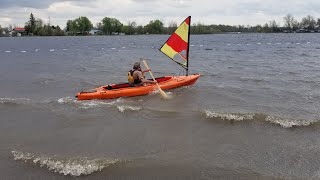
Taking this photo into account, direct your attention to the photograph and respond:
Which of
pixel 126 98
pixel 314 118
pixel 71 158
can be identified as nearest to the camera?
pixel 71 158

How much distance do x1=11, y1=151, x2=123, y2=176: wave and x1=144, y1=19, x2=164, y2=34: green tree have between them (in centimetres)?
14403

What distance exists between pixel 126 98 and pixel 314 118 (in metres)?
6.45

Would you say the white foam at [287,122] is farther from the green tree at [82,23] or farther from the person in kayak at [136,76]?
the green tree at [82,23]

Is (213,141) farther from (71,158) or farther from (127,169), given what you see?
(71,158)

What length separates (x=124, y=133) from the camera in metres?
9.41

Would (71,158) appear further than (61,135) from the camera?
No

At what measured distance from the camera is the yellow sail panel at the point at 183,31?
50.2 ft

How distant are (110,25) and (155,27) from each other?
18.6 m

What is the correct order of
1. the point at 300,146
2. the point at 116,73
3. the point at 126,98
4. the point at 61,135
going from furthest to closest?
the point at 116,73 < the point at 126,98 < the point at 61,135 < the point at 300,146

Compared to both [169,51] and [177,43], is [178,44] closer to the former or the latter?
[177,43]

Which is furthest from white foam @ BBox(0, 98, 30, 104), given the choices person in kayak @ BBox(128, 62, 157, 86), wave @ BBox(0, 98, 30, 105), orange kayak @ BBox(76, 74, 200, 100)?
person in kayak @ BBox(128, 62, 157, 86)

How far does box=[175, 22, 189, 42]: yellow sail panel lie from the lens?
50.2ft

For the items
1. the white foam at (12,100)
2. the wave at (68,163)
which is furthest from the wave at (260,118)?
the white foam at (12,100)

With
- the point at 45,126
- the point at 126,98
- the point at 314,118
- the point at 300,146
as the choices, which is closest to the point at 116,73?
the point at 126,98
